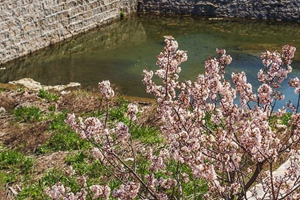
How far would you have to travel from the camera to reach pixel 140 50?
43.4 feet

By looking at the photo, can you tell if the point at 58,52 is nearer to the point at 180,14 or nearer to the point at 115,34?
the point at 115,34

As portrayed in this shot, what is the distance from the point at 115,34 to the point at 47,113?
6.82 m

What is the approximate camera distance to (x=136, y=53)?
42.6 feet

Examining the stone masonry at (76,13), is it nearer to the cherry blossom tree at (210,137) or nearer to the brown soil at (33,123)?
the brown soil at (33,123)

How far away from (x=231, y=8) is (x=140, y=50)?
15.0ft

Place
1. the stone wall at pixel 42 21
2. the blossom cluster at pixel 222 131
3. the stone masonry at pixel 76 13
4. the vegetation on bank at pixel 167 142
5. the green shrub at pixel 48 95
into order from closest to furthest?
the blossom cluster at pixel 222 131 < the vegetation on bank at pixel 167 142 < the green shrub at pixel 48 95 < the stone wall at pixel 42 21 < the stone masonry at pixel 76 13

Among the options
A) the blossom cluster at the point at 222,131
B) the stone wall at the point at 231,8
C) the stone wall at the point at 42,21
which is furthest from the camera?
the stone wall at the point at 231,8

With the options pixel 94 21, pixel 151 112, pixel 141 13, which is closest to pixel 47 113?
pixel 151 112

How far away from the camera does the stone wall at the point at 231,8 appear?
16312 millimetres

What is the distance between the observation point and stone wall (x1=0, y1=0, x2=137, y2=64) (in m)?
11.6

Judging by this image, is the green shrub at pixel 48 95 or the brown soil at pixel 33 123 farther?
the green shrub at pixel 48 95

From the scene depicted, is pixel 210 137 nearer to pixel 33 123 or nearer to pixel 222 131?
pixel 222 131

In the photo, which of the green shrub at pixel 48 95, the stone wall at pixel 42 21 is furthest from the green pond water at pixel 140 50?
the green shrub at pixel 48 95

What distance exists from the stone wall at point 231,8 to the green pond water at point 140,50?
1.12 feet
